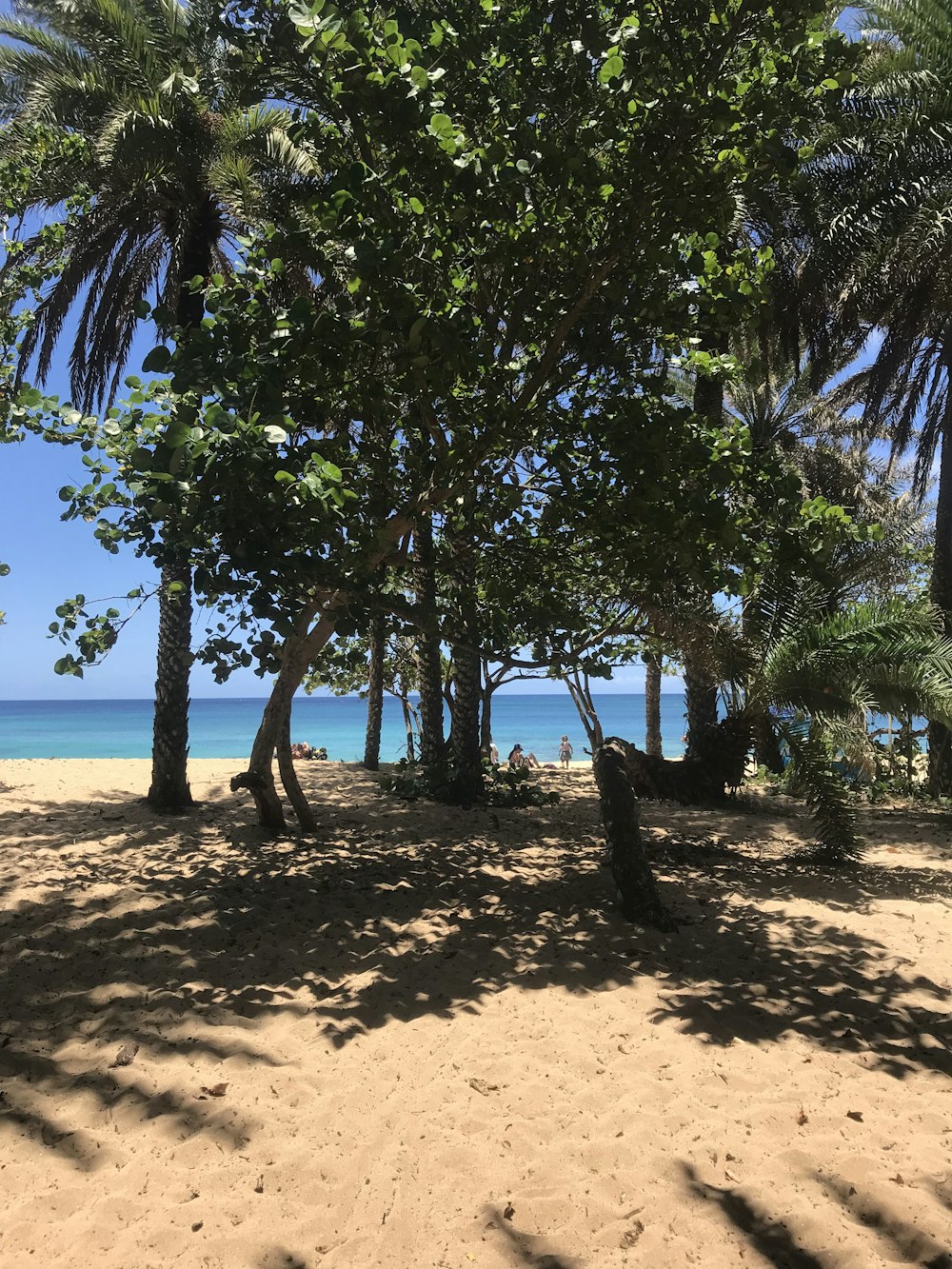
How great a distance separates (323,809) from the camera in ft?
36.0

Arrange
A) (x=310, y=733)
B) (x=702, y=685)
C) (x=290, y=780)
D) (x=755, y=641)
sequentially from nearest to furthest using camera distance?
1. (x=290, y=780)
2. (x=755, y=641)
3. (x=702, y=685)
4. (x=310, y=733)

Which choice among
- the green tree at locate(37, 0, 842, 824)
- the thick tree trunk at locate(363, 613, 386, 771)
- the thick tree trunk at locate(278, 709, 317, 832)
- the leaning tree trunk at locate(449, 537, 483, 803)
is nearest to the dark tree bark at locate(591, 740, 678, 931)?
the green tree at locate(37, 0, 842, 824)

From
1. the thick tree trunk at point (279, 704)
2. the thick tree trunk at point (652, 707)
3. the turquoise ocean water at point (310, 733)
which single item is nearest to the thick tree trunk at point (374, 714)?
the thick tree trunk at point (652, 707)

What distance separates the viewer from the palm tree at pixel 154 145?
9234 millimetres

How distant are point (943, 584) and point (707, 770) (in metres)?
5.37

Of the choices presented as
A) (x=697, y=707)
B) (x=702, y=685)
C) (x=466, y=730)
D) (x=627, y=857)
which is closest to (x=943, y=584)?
(x=702, y=685)

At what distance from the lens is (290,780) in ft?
28.8

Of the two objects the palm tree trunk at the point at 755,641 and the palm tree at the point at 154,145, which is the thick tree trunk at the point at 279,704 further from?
the palm tree trunk at the point at 755,641

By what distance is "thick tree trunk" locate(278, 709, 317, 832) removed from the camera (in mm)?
8484

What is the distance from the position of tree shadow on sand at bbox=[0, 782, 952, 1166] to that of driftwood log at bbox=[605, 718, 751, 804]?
12.6ft

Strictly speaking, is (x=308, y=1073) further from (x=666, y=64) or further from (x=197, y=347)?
(x=666, y=64)

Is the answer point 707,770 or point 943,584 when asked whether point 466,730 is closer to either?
point 707,770

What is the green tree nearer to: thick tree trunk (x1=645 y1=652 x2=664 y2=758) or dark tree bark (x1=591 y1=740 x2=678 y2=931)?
dark tree bark (x1=591 y1=740 x2=678 y2=931)

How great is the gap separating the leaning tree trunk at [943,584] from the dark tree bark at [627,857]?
8998mm
